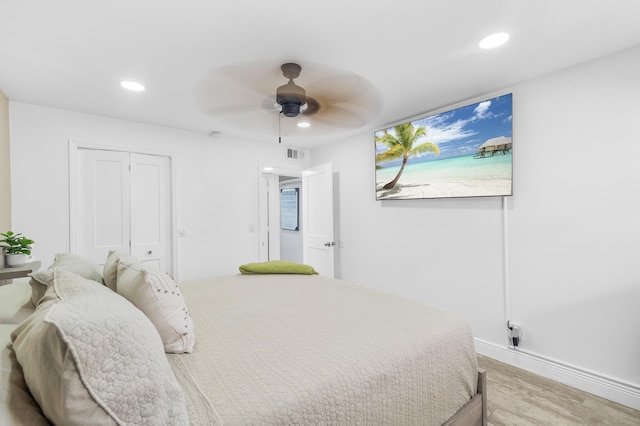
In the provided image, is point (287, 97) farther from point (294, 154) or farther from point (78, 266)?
point (294, 154)

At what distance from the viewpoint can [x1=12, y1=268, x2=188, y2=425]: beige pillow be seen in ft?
1.91

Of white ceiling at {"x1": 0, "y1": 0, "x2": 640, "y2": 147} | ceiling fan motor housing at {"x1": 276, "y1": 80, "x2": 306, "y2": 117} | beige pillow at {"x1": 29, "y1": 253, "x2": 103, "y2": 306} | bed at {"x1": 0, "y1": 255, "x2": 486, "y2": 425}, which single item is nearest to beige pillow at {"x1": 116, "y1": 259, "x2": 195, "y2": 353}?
bed at {"x1": 0, "y1": 255, "x2": 486, "y2": 425}

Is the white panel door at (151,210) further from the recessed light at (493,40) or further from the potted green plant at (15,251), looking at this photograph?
the recessed light at (493,40)

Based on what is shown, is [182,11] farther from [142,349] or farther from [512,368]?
[512,368]

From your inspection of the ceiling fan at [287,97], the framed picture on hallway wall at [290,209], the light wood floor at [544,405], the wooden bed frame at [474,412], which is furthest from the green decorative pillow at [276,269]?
the framed picture on hallway wall at [290,209]

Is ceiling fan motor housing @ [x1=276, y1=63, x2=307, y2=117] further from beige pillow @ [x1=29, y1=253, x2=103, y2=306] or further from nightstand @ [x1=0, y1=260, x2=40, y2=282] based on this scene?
nightstand @ [x1=0, y1=260, x2=40, y2=282]

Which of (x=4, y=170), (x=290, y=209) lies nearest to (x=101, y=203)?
(x=4, y=170)

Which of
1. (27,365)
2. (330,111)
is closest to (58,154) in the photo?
(330,111)

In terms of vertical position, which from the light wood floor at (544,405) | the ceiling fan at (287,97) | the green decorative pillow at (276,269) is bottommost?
the light wood floor at (544,405)

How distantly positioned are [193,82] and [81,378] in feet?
7.80

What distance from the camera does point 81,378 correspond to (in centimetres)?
58

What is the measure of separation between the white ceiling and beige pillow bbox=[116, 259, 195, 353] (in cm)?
139

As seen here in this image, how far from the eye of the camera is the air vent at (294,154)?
4.69 metres

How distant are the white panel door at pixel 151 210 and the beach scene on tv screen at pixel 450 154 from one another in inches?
102
